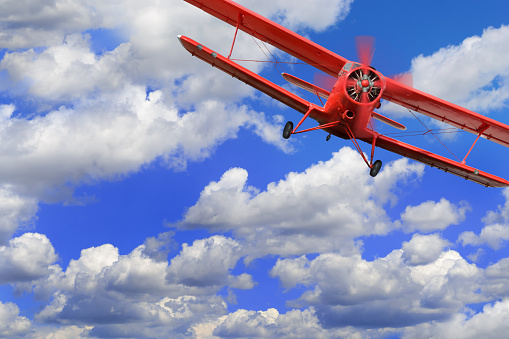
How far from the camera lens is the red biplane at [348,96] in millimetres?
38281

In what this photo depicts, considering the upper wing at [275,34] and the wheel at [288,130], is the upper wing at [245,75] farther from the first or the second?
the upper wing at [275,34]

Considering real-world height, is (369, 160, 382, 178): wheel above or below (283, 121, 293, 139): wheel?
below

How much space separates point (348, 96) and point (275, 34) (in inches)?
276

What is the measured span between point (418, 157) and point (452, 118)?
10.8 ft

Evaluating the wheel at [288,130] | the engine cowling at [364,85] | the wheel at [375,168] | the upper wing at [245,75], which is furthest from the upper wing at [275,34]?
the wheel at [375,168]

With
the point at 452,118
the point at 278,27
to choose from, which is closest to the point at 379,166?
the point at 452,118

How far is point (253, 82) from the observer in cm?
3994

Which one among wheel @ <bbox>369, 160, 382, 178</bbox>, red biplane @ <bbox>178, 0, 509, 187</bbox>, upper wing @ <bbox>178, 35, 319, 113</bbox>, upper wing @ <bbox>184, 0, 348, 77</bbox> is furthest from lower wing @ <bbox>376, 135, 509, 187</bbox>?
upper wing @ <bbox>178, 35, 319, 113</bbox>

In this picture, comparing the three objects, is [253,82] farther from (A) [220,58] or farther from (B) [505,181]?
(B) [505,181]

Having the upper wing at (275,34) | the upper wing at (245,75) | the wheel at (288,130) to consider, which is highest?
the upper wing at (275,34)

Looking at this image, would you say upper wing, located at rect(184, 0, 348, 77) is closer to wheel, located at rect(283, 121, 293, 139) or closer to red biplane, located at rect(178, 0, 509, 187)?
red biplane, located at rect(178, 0, 509, 187)

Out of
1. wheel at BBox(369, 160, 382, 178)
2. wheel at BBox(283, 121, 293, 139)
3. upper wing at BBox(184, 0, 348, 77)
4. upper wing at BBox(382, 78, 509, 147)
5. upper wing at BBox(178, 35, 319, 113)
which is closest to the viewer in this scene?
upper wing at BBox(178, 35, 319, 113)

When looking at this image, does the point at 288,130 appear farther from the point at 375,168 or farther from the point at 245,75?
the point at 375,168

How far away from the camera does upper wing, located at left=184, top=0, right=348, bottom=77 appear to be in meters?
41.5
